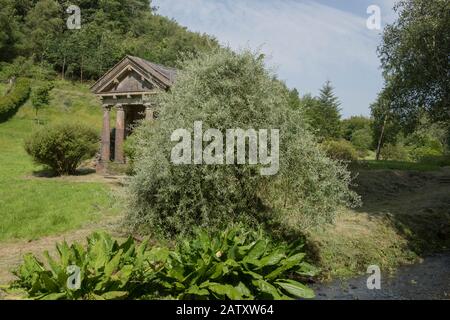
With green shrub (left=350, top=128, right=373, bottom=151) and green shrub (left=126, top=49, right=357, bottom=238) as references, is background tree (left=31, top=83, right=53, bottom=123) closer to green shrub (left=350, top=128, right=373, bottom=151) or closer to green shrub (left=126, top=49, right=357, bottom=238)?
green shrub (left=126, top=49, right=357, bottom=238)

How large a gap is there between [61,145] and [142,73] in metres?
6.04

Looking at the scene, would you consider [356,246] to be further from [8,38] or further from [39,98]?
[8,38]

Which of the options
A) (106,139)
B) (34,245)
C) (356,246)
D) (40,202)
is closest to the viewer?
(34,245)

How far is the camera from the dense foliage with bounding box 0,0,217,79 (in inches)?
2466

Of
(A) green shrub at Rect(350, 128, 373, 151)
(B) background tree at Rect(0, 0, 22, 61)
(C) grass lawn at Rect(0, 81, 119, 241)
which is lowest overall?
(C) grass lawn at Rect(0, 81, 119, 241)

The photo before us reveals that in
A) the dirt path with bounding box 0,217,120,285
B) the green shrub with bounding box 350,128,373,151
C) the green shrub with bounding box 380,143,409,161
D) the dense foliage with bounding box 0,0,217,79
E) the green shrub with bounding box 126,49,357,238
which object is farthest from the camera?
the dense foliage with bounding box 0,0,217,79

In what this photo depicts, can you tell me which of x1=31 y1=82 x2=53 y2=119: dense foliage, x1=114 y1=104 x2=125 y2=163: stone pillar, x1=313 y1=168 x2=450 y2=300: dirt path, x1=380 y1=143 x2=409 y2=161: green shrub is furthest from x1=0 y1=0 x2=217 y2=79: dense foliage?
x1=313 y1=168 x2=450 y2=300: dirt path

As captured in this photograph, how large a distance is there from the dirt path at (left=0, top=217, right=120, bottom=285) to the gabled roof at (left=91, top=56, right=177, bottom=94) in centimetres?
1072

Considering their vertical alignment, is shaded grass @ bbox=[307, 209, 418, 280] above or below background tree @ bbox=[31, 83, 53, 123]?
below

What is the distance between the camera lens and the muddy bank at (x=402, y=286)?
11.0 meters

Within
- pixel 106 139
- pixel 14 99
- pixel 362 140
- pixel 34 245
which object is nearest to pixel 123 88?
pixel 106 139

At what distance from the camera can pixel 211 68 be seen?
11.6m

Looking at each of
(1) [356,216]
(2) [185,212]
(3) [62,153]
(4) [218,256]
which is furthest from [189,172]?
(3) [62,153]

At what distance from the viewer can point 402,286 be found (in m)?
12.2
